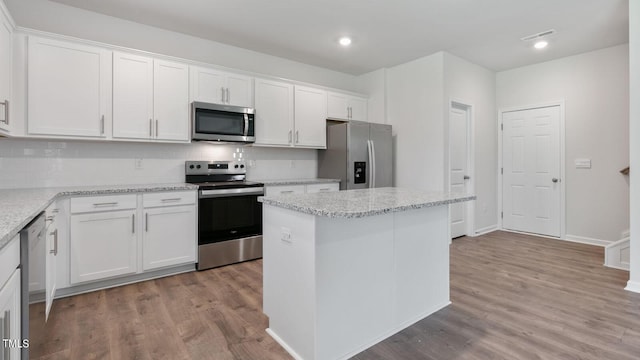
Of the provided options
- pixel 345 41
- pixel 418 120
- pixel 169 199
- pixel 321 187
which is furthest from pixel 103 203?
pixel 418 120

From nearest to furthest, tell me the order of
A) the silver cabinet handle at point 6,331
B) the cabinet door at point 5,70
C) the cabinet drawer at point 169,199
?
the silver cabinet handle at point 6,331 → the cabinet door at point 5,70 → the cabinet drawer at point 169,199

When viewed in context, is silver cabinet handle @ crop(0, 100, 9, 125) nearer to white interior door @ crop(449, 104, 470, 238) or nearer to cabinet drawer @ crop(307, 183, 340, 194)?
cabinet drawer @ crop(307, 183, 340, 194)

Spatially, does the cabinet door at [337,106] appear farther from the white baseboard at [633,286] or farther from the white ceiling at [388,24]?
the white baseboard at [633,286]

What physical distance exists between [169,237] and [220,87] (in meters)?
1.73

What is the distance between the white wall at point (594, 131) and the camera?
4062 millimetres

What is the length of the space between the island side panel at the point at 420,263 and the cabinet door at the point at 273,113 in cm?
236

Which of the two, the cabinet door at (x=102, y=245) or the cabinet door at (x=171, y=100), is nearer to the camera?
the cabinet door at (x=102, y=245)

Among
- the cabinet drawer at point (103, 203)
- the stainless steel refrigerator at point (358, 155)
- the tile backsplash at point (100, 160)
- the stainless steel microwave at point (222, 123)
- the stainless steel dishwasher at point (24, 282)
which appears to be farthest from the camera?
the stainless steel refrigerator at point (358, 155)

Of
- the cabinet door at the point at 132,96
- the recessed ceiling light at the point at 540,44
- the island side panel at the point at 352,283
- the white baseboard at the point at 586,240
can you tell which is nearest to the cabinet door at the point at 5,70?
the cabinet door at the point at 132,96

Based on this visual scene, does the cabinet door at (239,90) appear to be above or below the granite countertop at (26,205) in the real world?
above

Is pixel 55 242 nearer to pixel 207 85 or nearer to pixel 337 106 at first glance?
pixel 207 85

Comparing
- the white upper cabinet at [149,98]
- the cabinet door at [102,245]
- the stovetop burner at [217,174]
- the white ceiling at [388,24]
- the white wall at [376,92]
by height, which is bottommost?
the cabinet door at [102,245]

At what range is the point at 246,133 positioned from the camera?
12.2 ft

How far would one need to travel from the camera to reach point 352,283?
1831mm
